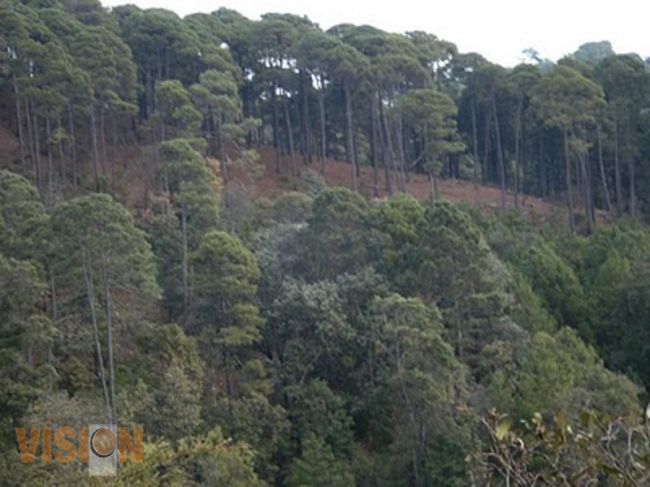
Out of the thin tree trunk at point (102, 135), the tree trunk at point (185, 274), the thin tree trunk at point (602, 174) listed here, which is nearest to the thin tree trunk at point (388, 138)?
the thin tree trunk at point (602, 174)

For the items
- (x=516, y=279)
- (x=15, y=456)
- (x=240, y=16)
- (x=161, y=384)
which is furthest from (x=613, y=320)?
(x=240, y=16)

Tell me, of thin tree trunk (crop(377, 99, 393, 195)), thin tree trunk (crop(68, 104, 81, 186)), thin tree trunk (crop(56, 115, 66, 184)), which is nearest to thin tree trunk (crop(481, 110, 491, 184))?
thin tree trunk (crop(377, 99, 393, 195))

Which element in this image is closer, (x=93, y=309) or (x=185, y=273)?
(x=93, y=309)

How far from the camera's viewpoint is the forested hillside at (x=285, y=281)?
1588cm

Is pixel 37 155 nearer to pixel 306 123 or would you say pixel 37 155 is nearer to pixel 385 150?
pixel 306 123

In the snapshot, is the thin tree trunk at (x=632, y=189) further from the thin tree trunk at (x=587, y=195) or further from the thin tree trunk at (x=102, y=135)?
the thin tree trunk at (x=102, y=135)

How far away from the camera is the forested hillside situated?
625 inches

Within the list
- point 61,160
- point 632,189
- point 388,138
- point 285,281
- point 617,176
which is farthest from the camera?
point 388,138

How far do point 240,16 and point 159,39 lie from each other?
26.5 ft

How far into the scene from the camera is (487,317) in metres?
19.6

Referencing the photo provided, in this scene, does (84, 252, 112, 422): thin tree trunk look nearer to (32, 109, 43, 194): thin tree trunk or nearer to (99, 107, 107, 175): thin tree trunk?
(32, 109, 43, 194): thin tree trunk

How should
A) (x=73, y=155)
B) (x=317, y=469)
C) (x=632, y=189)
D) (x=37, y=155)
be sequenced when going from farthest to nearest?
1. (x=632, y=189)
2. (x=73, y=155)
3. (x=37, y=155)
4. (x=317, y=469)

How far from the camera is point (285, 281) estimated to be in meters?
20.0

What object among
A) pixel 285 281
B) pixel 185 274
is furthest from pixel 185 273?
pixel 285 281
